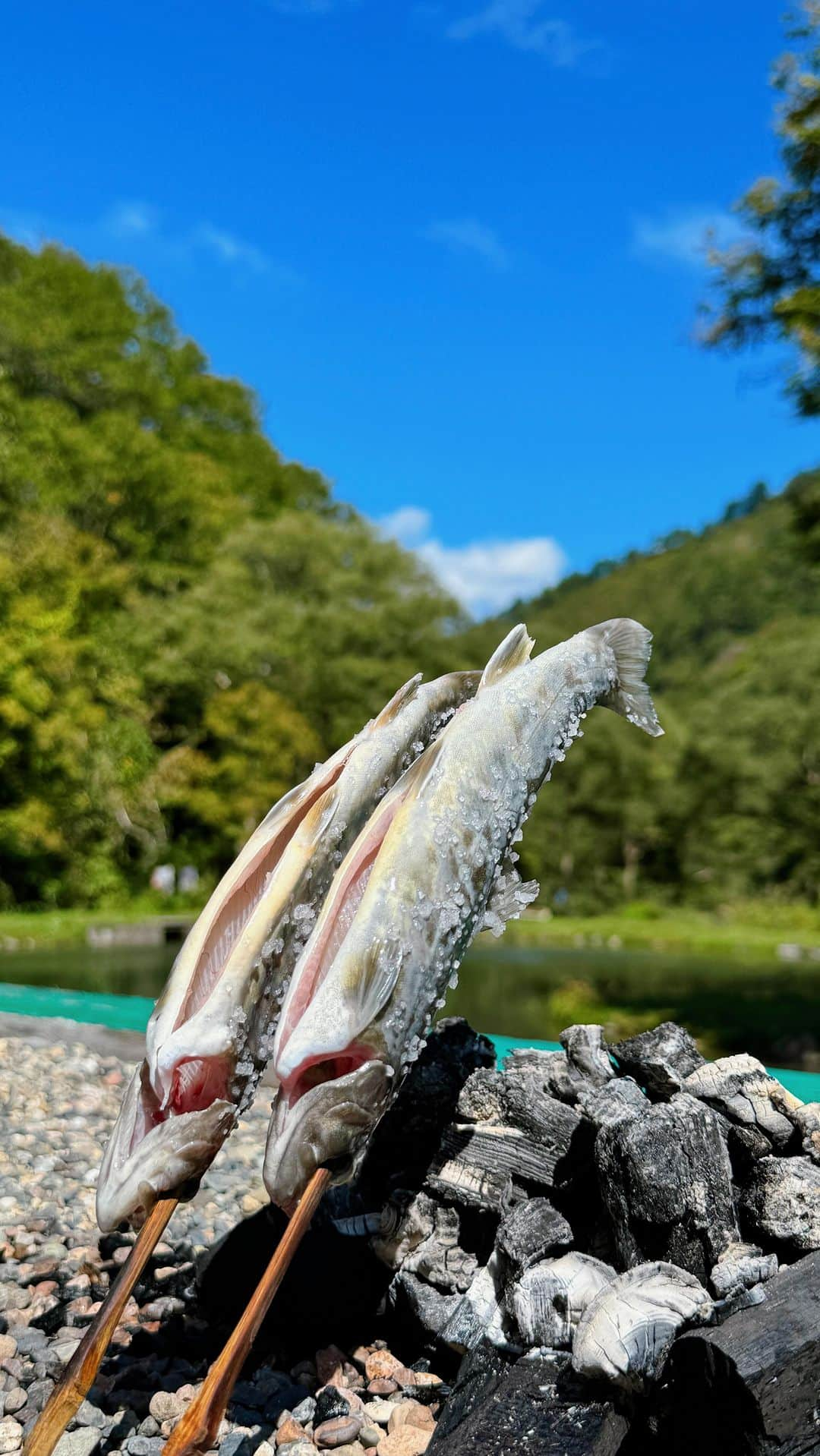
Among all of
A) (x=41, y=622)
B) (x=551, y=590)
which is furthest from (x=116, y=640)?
(x=551, y=590)

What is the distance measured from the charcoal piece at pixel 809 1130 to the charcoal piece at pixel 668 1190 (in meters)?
0.32

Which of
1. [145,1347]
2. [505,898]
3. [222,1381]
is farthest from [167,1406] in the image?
[505,898]

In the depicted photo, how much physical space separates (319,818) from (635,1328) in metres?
1.25

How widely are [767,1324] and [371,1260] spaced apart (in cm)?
125

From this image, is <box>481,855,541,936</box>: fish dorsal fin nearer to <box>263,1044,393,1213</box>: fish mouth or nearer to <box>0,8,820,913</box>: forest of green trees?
<box>263,1044,393,1213</box>: fish mouth

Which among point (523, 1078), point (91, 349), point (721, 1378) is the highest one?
point (91, 349)

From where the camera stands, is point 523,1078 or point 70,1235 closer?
point 523,1078

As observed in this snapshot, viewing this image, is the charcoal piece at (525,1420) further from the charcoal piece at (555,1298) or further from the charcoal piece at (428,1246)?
the charcoal piece at (428,1246)

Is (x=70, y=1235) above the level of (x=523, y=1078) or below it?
below

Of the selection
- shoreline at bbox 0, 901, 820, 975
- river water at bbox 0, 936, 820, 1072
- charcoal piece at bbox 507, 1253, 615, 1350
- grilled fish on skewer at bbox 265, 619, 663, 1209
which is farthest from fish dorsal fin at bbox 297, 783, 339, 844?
shoreline at bbox 0, 901, 820, 975

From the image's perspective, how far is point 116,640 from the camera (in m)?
25.1

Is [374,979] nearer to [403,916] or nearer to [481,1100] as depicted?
[403,916]

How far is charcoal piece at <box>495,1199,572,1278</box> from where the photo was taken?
254 cm

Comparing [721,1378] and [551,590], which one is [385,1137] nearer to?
[721,1378]
